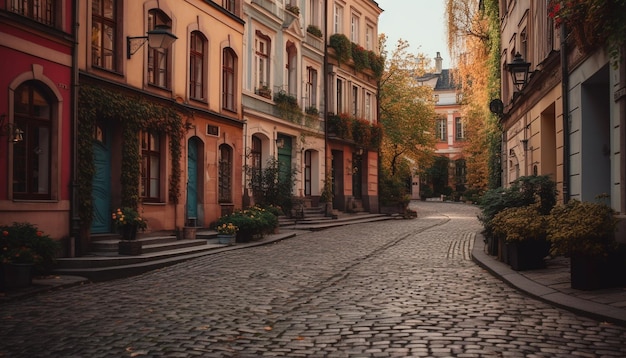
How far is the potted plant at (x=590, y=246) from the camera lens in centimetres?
873

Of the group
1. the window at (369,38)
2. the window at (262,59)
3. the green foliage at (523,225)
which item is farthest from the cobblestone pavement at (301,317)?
the window at (369,38)

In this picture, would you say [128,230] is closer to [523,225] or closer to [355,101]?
[523,225]

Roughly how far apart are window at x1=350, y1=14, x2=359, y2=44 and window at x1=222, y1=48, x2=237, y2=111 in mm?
12957

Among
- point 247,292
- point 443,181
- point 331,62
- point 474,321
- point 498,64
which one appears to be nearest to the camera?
point 474,321

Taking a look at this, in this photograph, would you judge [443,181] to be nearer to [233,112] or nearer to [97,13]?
[233,112]

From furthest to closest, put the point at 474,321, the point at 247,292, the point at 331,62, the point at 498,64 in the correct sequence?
the point at 331,62, the point at 498,64, the point at 247,292, the point at 474,321

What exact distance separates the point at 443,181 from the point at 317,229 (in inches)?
1674

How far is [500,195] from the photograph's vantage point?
1380 centimetres

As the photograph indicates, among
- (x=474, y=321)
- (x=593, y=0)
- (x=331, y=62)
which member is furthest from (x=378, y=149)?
(x=474, y=321)

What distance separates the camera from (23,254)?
10.3 m

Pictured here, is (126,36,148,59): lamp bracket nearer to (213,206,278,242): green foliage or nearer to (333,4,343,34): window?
(213,206,278,242): green foliage

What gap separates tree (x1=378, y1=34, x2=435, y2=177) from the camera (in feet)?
141

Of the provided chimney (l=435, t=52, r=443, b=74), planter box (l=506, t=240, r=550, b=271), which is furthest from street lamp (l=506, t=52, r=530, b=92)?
chimney (l=435, t=52, r=443, b=74)

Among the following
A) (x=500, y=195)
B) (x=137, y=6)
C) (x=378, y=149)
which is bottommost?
(x=500, y=195)
